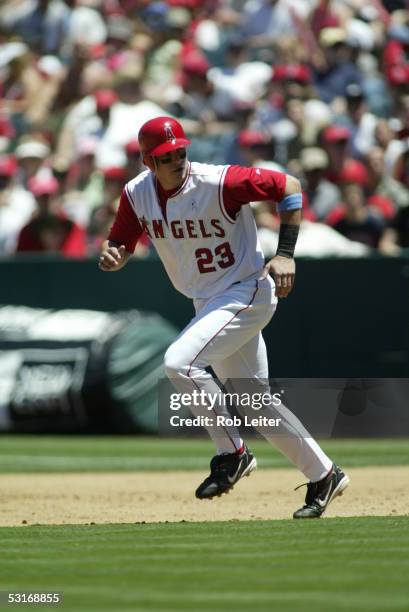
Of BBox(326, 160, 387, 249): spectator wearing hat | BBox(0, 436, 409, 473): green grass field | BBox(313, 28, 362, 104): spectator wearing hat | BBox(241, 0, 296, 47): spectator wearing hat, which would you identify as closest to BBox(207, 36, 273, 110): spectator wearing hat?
BBox(241, 0, 296, 47): spectator wearing hat

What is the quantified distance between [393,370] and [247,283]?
18.2ft

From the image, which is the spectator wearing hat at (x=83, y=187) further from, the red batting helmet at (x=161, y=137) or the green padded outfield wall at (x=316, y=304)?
the red batting helmet at (x=161, y=137)

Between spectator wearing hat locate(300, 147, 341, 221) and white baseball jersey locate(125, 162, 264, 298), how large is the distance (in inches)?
260

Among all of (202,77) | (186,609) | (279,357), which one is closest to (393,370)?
(279,357)

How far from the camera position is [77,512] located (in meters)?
8.34

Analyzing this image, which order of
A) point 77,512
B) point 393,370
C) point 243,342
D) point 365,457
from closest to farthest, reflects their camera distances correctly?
point 243,342 < point 77,512 < point 365,457 < point 393,370

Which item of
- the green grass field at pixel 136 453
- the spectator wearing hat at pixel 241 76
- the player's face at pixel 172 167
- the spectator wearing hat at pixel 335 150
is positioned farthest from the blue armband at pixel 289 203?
the spectator wearing hat at pixel 241 76

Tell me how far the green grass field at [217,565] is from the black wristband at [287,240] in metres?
1.40

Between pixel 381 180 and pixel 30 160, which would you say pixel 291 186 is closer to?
pixel 381 180

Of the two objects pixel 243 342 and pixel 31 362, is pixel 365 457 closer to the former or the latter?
pixel 31 362

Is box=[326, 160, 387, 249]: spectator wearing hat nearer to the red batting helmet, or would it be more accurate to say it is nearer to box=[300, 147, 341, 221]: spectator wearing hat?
box=[300, 147, 341, 221]: spectator wearing hat

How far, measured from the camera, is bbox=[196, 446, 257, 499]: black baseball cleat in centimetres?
721

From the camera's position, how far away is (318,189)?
14102 millimetres

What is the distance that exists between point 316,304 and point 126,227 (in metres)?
5.75
